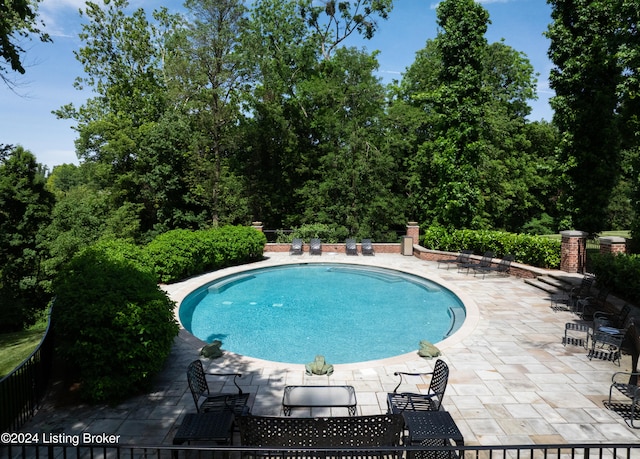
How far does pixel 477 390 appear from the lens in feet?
23.3

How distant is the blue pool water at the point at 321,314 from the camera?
1059cm

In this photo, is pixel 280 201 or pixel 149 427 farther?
pixel 280 201

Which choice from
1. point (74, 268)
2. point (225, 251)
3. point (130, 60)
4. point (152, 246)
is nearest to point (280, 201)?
point (225, 251)

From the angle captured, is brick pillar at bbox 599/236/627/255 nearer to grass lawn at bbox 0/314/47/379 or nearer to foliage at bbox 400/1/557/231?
foliage at bbox 400/1/557/231

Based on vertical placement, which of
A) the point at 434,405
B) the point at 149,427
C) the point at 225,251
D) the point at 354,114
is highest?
the point at 354,114

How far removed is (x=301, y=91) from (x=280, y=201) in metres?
8.58

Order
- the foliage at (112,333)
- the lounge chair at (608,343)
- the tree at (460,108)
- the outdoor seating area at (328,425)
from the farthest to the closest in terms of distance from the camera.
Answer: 1. the tree at (460,108)
2. the lounge chair at (608,343)
3. the foliage at (112,333)
4. the outdoor seating area at (328,425)

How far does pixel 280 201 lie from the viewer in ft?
104

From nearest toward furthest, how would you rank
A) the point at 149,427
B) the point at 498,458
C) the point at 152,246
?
the point at 498,458 → the point at 149,427 → the point at 152,246

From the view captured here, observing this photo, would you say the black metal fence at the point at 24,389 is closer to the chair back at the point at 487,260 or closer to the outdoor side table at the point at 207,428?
the outdoor side table at the point at 207,428

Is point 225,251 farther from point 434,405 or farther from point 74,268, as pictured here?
point 434,405

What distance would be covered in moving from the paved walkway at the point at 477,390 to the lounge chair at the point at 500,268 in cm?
546

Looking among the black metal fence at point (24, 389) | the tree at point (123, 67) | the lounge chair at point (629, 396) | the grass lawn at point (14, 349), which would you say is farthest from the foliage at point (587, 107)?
the tree at point (123, 67)

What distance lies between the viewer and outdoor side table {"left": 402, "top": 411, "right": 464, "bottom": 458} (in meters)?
4.84
